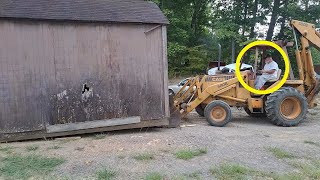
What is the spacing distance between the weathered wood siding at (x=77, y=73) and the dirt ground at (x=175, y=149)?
1.89ft

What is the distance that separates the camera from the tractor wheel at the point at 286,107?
30.1 ft

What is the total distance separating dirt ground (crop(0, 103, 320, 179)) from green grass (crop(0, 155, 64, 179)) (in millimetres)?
193

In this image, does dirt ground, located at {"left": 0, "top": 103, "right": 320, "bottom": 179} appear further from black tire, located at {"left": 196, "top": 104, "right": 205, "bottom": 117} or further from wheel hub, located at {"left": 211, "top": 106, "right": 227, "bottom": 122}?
black tire, located at {"left": 196, "top": 104, "right": 205, "bottom": 117}

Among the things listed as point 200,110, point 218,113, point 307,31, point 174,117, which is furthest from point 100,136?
point 307,31

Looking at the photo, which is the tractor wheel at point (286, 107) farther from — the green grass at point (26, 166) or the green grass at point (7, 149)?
the green grass at point (7, 149)

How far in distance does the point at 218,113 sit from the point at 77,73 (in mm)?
3943

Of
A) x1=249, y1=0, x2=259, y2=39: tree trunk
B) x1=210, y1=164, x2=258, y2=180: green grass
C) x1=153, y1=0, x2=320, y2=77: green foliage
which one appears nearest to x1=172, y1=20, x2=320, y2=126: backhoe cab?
x1=210, y1=164, x2=258, y2=180: green grass

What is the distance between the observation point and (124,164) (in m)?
5.64

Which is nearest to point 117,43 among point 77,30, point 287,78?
point 77,30

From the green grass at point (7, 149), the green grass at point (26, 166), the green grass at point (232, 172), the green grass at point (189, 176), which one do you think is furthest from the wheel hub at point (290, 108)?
the green grass at point (7, 149)

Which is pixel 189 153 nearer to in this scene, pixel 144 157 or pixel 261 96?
pixel 144 157

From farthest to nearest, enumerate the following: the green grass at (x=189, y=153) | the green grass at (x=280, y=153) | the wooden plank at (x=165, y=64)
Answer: the wooden plank at (x=165, y=64) < the green grass at (x=280, y=153) < the green grass at (x=189, y=153)

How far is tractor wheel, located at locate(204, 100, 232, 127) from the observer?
9.09 metres

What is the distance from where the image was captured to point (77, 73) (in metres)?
7.49
